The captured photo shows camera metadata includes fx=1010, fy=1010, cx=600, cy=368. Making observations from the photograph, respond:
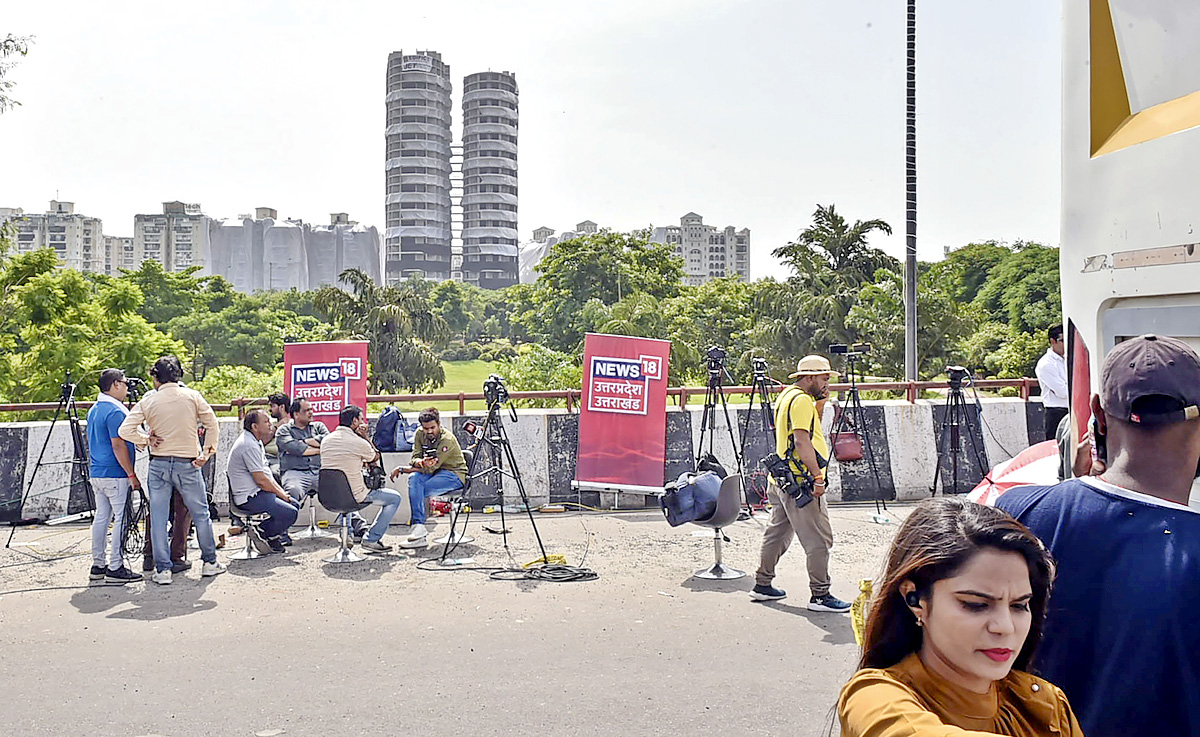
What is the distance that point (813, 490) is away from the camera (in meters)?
7.31

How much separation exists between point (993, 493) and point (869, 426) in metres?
7.84

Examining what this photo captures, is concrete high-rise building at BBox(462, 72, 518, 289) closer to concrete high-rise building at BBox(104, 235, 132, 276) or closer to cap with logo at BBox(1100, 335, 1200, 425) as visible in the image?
concrete high-rise building at BBox(104, 235, 132, 276)

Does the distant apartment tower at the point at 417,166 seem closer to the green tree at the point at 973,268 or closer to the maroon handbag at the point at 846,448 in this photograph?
the green tree at the point at 973,268

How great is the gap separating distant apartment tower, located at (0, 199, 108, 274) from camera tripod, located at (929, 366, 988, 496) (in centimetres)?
14638

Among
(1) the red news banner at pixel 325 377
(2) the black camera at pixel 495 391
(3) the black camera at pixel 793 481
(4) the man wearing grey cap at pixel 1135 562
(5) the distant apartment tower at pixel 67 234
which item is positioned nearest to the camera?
(4) the man wearing grey cap at pixel 1135 562

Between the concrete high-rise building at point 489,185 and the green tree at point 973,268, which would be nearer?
the green tree at point 973,268

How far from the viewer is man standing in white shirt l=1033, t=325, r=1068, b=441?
10711 mm

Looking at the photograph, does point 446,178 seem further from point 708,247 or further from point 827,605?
point 827,605

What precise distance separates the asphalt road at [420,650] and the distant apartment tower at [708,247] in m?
165

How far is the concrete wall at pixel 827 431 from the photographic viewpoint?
38.5ft

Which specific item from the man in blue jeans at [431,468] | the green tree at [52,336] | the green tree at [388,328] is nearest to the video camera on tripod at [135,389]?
the man in blue jeans at [431,468]

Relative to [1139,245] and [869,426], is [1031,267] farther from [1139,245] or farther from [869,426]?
[1139,245]

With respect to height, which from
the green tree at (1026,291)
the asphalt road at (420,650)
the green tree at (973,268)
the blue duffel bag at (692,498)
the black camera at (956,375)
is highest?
the green tree at (973,268)

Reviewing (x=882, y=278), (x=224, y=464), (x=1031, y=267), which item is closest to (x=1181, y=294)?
(x=224, y=464)
